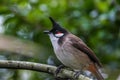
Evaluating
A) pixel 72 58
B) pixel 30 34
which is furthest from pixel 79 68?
pixel 30 34

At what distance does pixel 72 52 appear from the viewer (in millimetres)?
4266

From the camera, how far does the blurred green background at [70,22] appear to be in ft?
16.1

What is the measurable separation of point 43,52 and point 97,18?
1.35 meters

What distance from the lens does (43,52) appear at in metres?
4.19

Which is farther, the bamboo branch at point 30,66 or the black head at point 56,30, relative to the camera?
the black head at point 56,30

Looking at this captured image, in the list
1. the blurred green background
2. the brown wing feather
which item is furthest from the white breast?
the blurred green background

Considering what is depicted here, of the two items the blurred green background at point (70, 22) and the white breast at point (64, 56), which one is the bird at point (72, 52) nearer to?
the white breast at point (64, 56)

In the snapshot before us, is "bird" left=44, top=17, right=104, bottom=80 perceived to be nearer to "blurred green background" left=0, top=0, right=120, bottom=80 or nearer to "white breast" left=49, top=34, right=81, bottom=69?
"white breast" left=49, top=34, right=81, bottom=69

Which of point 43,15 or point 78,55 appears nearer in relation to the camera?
point 78,55

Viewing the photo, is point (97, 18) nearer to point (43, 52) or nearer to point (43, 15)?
point (43, 15)

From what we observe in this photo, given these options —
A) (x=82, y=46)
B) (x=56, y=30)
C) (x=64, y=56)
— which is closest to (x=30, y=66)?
(x=64, y=56)

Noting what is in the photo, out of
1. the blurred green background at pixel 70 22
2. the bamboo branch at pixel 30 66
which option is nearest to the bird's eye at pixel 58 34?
the blurred green background at pixel 70 22

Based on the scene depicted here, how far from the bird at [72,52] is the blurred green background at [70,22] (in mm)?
431

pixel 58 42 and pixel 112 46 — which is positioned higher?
pixel 58 42
